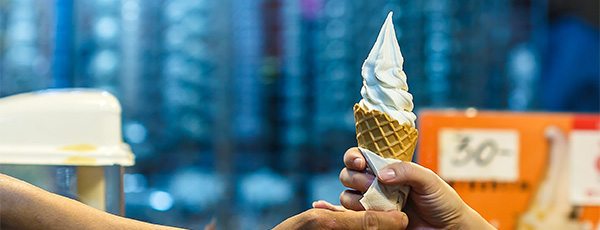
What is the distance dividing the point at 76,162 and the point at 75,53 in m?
1.99

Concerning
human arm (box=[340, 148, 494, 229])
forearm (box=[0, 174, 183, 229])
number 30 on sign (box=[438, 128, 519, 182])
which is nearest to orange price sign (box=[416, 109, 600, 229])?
number 30 on sign (box=[438, 128, 519, 182])

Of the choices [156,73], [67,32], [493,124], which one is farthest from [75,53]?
[493,124]

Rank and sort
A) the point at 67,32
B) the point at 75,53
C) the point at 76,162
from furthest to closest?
the point at 75,53, the point at 67,32, the point at 76,162

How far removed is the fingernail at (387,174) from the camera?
92 centimetres

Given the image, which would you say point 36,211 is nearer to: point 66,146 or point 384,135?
point 66,146

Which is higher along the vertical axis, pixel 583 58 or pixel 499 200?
pixel 583 58

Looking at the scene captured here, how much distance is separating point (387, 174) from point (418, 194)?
10 cm

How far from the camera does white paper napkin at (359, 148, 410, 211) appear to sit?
0.94 metres

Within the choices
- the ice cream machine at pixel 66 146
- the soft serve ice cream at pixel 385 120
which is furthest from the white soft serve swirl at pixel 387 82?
the ice cream machine at pixel 66 146

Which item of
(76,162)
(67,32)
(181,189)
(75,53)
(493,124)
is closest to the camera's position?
(76,162)

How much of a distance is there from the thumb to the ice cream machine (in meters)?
0.67

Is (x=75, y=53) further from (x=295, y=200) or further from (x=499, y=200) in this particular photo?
(x=499, y=200)

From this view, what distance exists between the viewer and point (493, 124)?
1.99 meters

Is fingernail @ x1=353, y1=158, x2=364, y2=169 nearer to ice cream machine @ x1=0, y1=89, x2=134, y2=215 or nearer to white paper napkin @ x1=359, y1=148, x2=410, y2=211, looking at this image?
white paper napkin @ x1=359, y1=148, x2=410, y2=211
